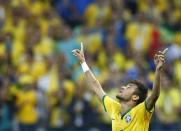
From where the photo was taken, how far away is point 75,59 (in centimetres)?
1526

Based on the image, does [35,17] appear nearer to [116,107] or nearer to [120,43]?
[120,43]

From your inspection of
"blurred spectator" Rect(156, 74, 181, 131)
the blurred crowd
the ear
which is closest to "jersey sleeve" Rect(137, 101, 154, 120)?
the ear

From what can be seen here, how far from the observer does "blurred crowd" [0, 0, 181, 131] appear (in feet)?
44.2

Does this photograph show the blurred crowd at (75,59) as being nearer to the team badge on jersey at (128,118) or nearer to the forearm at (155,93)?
the team badge on jersey at (128,118)

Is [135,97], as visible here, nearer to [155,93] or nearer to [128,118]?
[128,118]

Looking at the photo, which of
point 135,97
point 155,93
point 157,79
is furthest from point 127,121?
point 157,79

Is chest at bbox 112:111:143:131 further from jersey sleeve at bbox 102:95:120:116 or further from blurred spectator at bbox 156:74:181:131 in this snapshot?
blurred spectator at bbox 156:74:181:131

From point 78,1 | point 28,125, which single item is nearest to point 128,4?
point 78,1

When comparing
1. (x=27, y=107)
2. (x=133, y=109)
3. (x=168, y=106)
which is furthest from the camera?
(x=168, y=106)

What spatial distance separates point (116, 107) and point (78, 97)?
4.83m

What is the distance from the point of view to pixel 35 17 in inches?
626

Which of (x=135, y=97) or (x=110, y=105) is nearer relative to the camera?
(x=135, y=97)

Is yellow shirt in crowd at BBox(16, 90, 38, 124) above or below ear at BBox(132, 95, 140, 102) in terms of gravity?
above

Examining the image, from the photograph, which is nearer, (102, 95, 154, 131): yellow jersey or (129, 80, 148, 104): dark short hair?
(102, 95, 154, 131): yellow jersey
